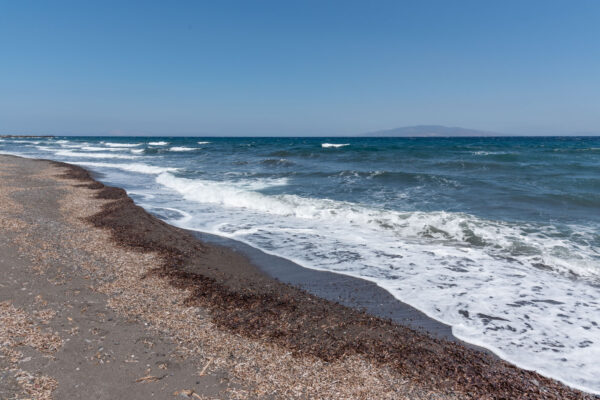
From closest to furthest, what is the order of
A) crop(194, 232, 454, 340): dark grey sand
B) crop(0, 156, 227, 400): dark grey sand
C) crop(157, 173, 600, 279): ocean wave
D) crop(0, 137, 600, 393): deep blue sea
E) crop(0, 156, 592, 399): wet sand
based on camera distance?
crop(0, 156, 227, 400): dark grey sand
crop(0, 156, 592, 399): wet sand
crop(0, 137, 600, 393): deep blue sea
crop(194, 232, 454, 340): dark grey sand
crop(157, 173, 600, 279): ocean wave

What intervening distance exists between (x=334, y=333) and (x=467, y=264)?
13.7 ft

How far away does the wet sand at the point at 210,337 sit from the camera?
10.7 feet

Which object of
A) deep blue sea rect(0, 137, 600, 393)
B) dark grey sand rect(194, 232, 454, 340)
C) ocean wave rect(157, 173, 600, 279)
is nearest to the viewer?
deep blue sea rect(0, 137, 600, 393)

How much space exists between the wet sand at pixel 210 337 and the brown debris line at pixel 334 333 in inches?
0.6

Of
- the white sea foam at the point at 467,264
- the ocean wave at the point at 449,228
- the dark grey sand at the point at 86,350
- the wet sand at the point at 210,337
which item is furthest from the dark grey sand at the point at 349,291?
the ocean wave at the point at 449,228

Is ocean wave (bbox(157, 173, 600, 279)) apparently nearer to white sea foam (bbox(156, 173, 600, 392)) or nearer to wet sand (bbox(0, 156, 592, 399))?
white sea foam (bbox(156, 173, 600, 392))

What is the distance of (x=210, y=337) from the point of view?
400 centimetres

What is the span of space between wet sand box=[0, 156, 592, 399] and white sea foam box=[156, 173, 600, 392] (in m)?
0.54

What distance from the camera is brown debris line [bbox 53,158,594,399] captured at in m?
3.53

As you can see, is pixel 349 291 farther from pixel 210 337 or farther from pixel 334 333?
pixel 210 337

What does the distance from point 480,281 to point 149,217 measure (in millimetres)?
8091

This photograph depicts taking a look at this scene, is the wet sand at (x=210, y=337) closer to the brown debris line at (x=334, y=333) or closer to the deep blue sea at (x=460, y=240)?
the brown debris line at (x=334, y=333)

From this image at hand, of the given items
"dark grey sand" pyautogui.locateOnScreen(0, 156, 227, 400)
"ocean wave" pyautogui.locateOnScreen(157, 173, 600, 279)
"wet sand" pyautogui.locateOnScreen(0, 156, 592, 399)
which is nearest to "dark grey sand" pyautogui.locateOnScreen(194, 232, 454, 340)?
"wet sand" pyautogui.locateOnScreen(0, 156, 592, 399)

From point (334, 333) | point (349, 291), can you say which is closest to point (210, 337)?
point (334, 333)
